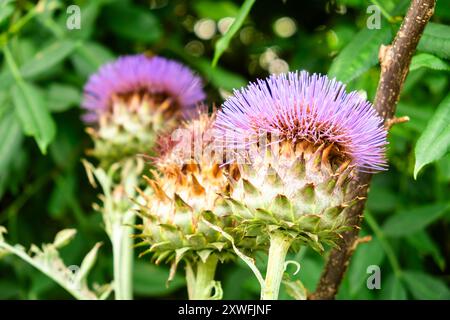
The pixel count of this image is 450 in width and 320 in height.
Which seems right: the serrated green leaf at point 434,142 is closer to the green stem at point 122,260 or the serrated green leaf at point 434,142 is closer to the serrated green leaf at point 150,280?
the green stem at point 122,260

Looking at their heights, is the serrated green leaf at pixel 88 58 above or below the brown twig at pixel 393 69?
above

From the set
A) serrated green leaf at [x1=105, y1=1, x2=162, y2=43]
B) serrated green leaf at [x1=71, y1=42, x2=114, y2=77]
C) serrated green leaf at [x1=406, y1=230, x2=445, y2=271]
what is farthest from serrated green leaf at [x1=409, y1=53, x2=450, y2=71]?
serrated green leaf at [x1=105, y1=1, x2=162, y2=43]

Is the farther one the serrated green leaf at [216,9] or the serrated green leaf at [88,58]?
the serrated green leaf at [216,9]

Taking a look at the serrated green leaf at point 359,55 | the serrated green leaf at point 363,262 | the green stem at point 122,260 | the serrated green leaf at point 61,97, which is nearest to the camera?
the serrated green leaf at point 359,55

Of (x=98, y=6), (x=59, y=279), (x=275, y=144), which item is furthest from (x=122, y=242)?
(x=98, y=6)

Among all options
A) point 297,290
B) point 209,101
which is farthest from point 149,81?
point 297,290

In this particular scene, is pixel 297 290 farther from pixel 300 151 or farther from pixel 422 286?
pixel 422 286

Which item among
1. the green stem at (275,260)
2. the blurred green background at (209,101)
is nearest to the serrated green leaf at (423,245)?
the blurred green background at (209,101)

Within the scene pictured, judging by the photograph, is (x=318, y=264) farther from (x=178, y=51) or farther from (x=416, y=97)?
(x=178, y=51)
